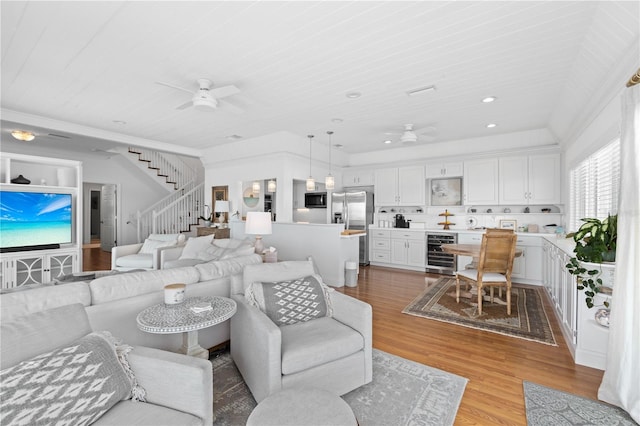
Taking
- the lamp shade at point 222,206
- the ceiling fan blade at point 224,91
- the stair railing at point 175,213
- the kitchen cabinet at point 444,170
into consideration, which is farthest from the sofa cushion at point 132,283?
the stair railing at point 175,213

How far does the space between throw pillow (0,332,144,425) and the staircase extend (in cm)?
736

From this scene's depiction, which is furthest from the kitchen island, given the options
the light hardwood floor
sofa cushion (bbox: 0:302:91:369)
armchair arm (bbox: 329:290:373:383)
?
sofa cushion (bbox: 0:302:91:369)

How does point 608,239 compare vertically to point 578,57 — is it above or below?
below

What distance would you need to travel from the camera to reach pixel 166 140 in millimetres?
6418

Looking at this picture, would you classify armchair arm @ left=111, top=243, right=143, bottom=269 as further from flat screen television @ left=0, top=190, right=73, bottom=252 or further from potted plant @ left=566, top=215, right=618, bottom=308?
potted plant @ left=566, top=215, right=618, bottom=308

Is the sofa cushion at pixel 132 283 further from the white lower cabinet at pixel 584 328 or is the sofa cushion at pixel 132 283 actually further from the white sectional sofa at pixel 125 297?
the white lower cabinet at pixel 584 328

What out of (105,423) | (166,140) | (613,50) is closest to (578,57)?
(613,50)

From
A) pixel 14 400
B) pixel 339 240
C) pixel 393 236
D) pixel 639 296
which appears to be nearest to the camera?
pixel 14 400

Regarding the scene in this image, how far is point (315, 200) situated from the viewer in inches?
286

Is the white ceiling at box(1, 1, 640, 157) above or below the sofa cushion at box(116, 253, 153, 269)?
above

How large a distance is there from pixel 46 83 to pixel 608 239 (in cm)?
601

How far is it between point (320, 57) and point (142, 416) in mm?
3011

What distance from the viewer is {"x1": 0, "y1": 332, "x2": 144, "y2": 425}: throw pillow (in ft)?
3.51

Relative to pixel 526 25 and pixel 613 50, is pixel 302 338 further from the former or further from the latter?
pixel 613 50
